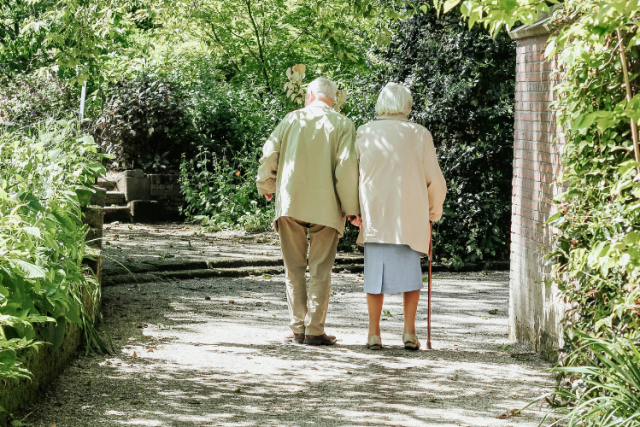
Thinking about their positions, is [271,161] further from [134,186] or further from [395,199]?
[134,186]

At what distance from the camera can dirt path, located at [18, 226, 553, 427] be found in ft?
12.8

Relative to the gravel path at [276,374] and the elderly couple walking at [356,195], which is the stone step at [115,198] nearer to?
the gravel path at [276,374]

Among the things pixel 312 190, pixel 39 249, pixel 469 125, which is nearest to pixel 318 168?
pixel 312 190

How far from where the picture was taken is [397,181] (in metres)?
5.33

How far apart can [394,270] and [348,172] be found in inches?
30.5

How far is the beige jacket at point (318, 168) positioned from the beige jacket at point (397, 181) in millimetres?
136

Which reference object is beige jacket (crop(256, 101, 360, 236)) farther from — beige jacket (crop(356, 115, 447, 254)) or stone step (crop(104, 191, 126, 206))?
Answer: stone step (crop(104, 191, 126, 206))

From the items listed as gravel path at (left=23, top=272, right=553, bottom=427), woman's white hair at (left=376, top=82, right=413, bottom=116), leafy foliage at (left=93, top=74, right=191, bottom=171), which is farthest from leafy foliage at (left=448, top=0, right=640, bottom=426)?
leafy foliage at (left=93, top=74, right=191, bottom=171)

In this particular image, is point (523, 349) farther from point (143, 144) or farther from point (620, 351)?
point (143, 144)

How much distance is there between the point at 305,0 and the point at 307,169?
31.5ft

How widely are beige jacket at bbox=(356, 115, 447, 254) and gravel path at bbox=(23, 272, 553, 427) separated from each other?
86 centimetres

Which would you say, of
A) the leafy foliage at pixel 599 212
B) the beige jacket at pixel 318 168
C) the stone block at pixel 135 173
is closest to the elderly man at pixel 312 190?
the beige jacket at pixel 318 168

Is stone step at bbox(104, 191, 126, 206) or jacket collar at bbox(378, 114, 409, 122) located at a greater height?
jacket collar at bbox(378, 114, 409, 122)

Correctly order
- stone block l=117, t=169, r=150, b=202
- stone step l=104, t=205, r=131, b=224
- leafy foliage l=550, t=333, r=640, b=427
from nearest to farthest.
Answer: leafy foliage l=550, t=333, r=640, b=427, stone step l=104, t=205, r=131, b=224, stone block l=117, t=169, r=150, b=202
